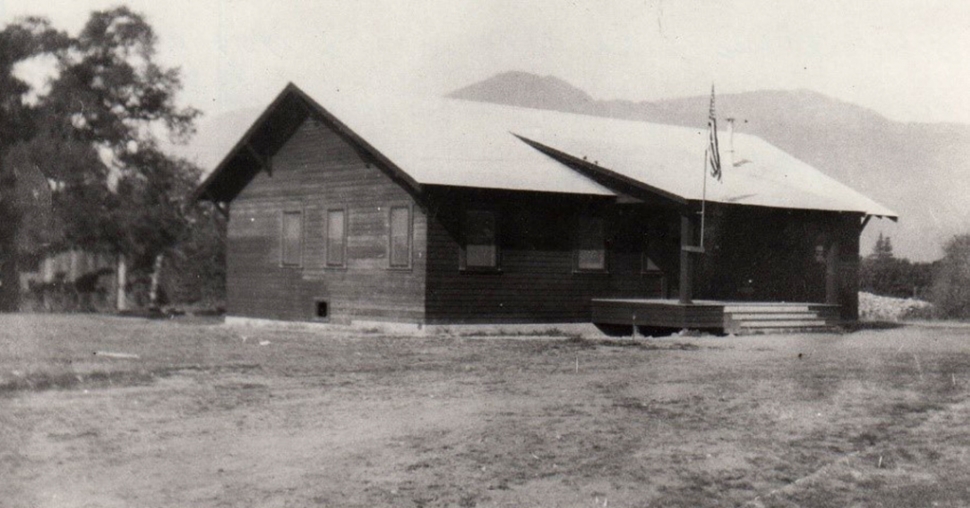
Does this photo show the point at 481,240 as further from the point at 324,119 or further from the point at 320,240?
the point at 324,119

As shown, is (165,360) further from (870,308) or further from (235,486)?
(870,308)

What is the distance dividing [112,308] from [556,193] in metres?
22.2

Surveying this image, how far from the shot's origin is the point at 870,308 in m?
38.0

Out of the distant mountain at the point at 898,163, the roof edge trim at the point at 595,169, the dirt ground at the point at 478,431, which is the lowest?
the dirt ground at the point at 478,431

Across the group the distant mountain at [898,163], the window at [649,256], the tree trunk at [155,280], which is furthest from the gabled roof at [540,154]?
the distant mountain at [898,163]

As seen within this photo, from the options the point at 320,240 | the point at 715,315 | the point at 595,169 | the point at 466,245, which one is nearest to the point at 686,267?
the point at 715,315

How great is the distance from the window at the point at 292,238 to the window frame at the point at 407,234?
140 inches

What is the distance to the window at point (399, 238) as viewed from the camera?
23703 millimetres

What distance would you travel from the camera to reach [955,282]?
34.4 meters

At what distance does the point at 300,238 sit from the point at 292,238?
367 mm

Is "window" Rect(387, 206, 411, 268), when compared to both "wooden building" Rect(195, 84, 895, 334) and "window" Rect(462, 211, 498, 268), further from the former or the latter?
"window" Rect(462, 211, 498, 268)

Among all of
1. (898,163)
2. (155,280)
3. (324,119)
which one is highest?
(898,163)

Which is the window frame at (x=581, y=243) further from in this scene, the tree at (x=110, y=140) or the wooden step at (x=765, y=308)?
the tree at (x=110, y=140)

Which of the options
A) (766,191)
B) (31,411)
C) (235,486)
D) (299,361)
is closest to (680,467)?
(235,486)
